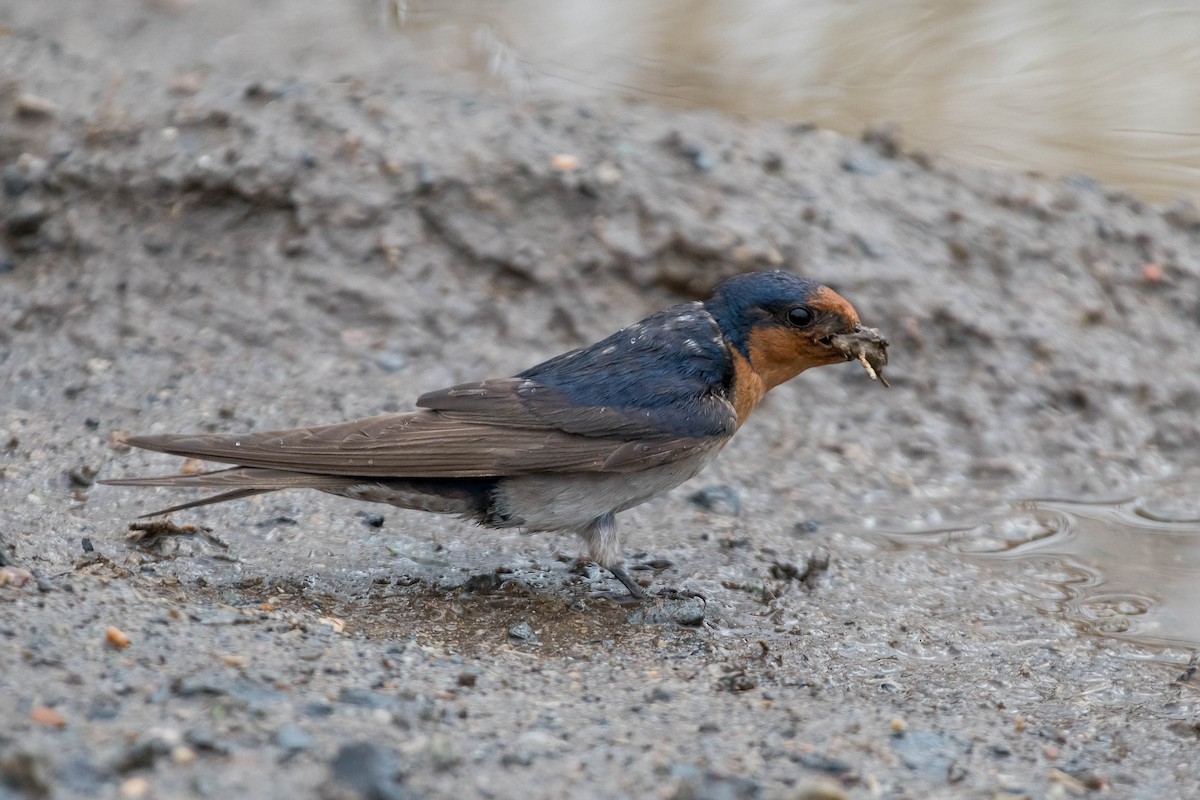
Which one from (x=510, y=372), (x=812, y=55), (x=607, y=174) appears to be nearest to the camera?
(x=510, y=372)

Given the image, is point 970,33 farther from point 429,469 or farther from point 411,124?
point 429,469

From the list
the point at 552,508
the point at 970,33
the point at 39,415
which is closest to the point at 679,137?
the point at 552,508

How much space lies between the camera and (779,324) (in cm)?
427

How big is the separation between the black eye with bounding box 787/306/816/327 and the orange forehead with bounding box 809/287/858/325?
0.03 meters

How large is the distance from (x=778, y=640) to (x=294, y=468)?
1429mm

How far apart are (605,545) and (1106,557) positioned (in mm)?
1847

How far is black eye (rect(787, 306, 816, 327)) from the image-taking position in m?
4.24

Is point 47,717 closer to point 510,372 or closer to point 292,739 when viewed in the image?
point 292,739

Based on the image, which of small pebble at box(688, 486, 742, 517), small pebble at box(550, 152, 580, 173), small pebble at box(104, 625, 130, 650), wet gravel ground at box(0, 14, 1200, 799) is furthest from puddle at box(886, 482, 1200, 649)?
small pebble at box(104, 625, 130, 650)

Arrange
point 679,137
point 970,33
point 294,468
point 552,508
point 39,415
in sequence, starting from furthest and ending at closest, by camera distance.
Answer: point 970,33 → point 679,137 → point 39,415 → point 552,508 → point 294,468

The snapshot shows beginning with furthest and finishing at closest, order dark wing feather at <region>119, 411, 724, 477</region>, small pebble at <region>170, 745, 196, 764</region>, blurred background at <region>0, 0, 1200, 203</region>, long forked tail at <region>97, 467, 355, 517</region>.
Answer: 1. blurred background at <region>0, 0, 1200, 203</region>
2. dark wing feather at <region>119, 411, 724, 477</region>
3. long forked tail at <region>97, 467, 355, 517</region>
4. small pebble at <region>170, 745, 196, 764</region>

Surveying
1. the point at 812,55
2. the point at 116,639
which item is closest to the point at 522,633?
the point at 116,639

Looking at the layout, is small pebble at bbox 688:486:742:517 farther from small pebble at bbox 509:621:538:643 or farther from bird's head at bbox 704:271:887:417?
small pebble at bbox 509:621:538:643

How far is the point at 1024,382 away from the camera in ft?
18.5
